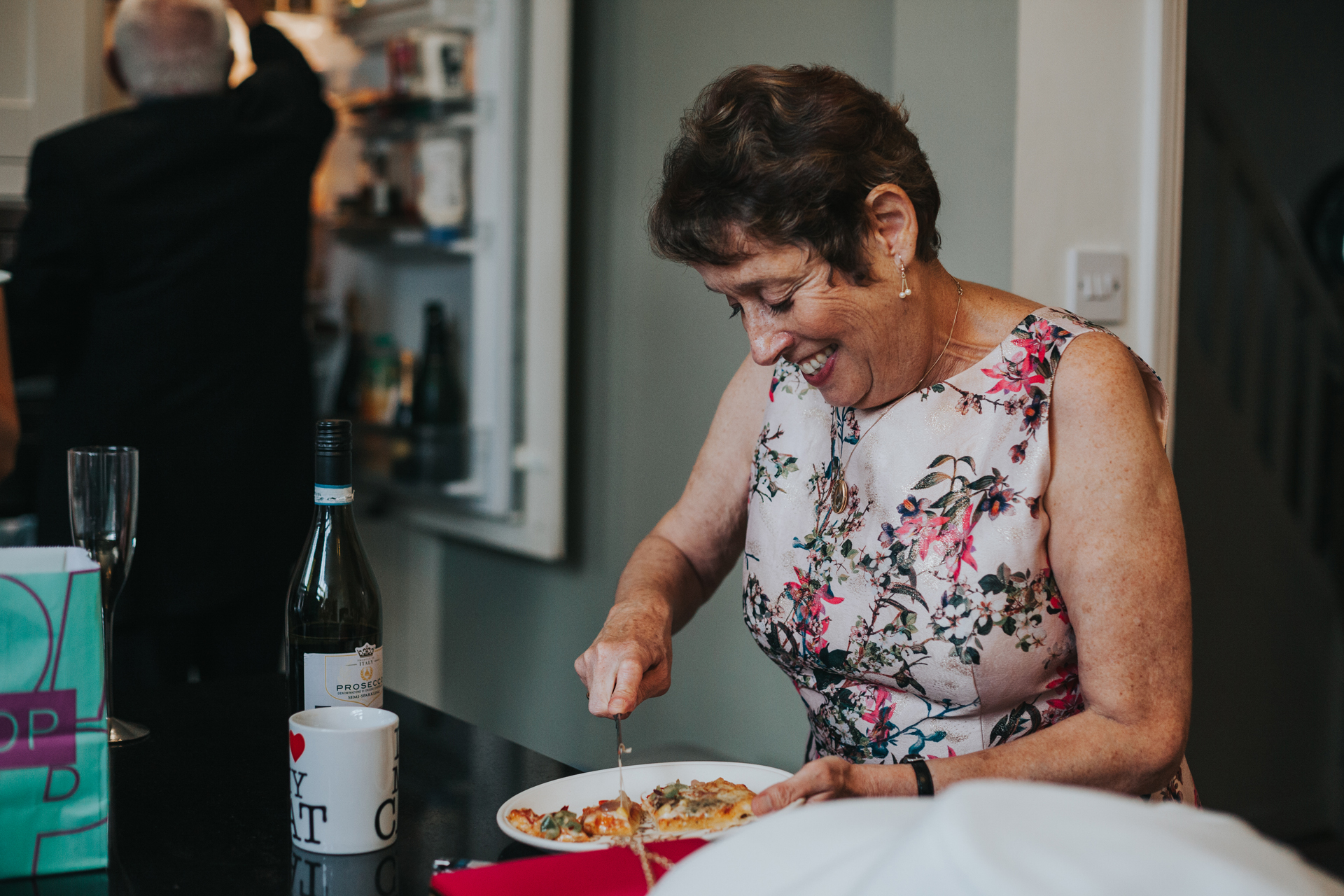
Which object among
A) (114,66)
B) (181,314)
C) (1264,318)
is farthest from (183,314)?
(1264,318)

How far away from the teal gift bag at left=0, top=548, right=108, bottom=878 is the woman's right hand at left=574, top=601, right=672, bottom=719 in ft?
1.25

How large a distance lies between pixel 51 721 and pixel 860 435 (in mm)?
737

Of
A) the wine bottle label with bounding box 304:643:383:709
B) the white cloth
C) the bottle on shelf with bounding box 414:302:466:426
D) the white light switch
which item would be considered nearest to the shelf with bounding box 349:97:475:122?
the bottle on shelf with bounding box 414:302:466:426

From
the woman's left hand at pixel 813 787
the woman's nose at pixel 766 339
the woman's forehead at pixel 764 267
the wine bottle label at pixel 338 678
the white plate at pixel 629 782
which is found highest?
the woman's forehead at pixel 764 267

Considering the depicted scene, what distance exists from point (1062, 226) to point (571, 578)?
4.08ft

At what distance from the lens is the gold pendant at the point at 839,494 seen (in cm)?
115

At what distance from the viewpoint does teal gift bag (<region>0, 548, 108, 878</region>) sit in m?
0.69

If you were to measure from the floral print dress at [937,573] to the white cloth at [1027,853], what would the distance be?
0.58m

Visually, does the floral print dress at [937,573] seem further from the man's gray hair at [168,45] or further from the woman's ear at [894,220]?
the man's gray hair at [168,45]

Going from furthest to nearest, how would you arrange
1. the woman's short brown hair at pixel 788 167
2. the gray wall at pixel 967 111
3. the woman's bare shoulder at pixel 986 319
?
the gray wall at pixel 967 111 → the woman's bare shoulder at pixel 986 319 → the woman's short brown hair at pixel 788 167

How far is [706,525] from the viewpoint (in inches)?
52.6

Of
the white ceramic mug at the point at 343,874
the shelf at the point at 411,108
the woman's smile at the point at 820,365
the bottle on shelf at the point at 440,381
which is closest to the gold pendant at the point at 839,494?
the woman's smile at the point at 820,365

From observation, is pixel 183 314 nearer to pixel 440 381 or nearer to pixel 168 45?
pixel 168 45

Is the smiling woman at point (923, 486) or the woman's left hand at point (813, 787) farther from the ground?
the smiling woman at point (923, 486)
